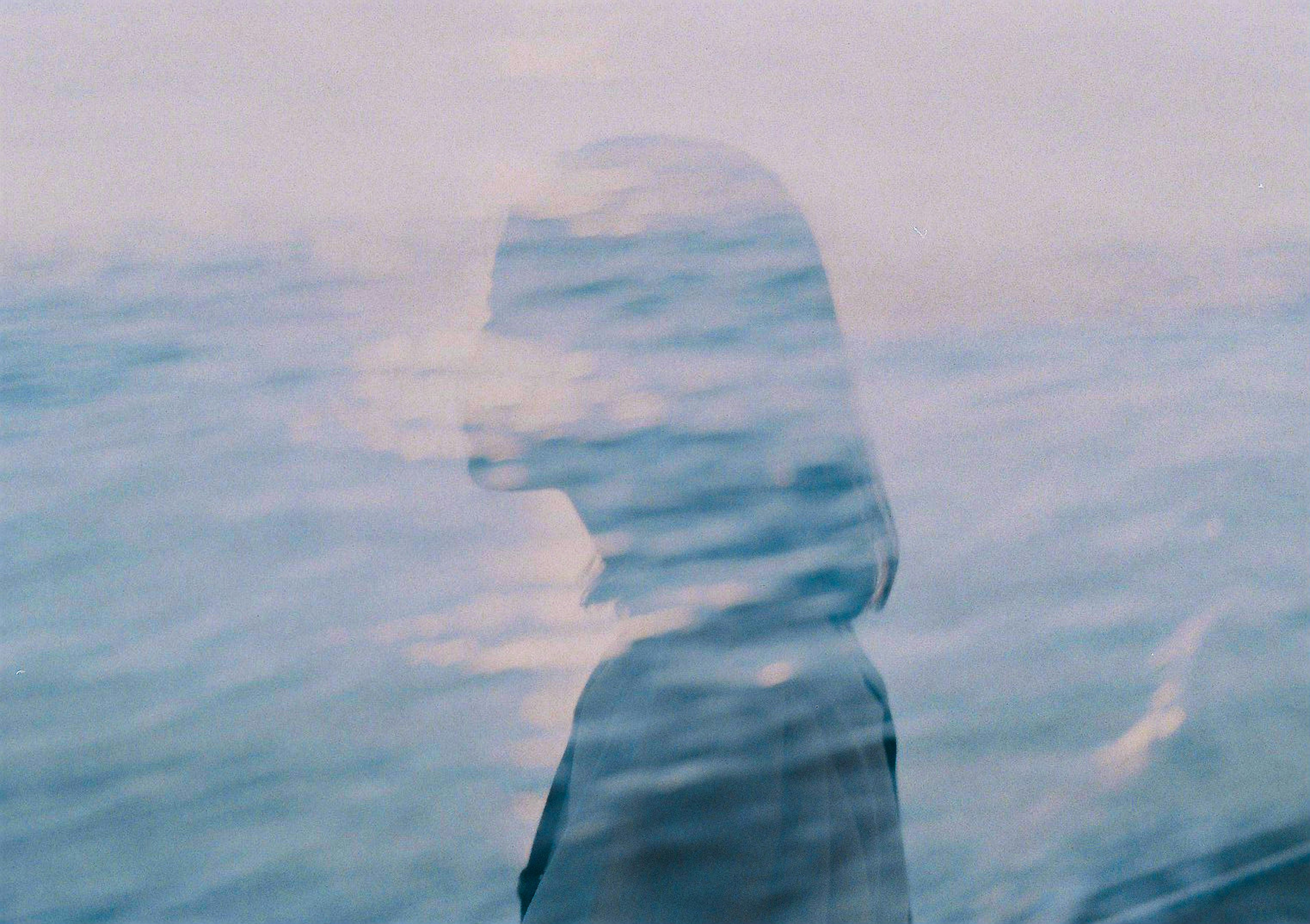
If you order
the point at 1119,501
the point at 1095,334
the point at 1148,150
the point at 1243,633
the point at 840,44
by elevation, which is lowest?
the point at 1243,633

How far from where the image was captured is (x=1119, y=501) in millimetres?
661

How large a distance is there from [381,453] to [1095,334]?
0.54 m

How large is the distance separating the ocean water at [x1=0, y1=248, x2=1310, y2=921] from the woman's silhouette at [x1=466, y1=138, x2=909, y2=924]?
0.08ft

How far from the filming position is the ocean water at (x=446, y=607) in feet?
1.59

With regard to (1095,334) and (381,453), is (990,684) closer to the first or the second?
(1095,334)

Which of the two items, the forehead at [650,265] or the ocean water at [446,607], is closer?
the ocean water at [446,607]

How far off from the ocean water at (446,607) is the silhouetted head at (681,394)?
0.03m

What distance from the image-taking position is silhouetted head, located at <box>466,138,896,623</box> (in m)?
0.57

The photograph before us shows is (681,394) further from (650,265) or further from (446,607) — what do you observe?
(446,607)

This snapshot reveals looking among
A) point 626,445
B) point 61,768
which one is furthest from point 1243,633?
point 61,768

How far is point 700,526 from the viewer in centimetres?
58

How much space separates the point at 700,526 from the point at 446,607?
0.55 feet

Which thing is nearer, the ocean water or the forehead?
the ocean water

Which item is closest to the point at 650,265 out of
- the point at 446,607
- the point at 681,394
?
the point at 681,394
